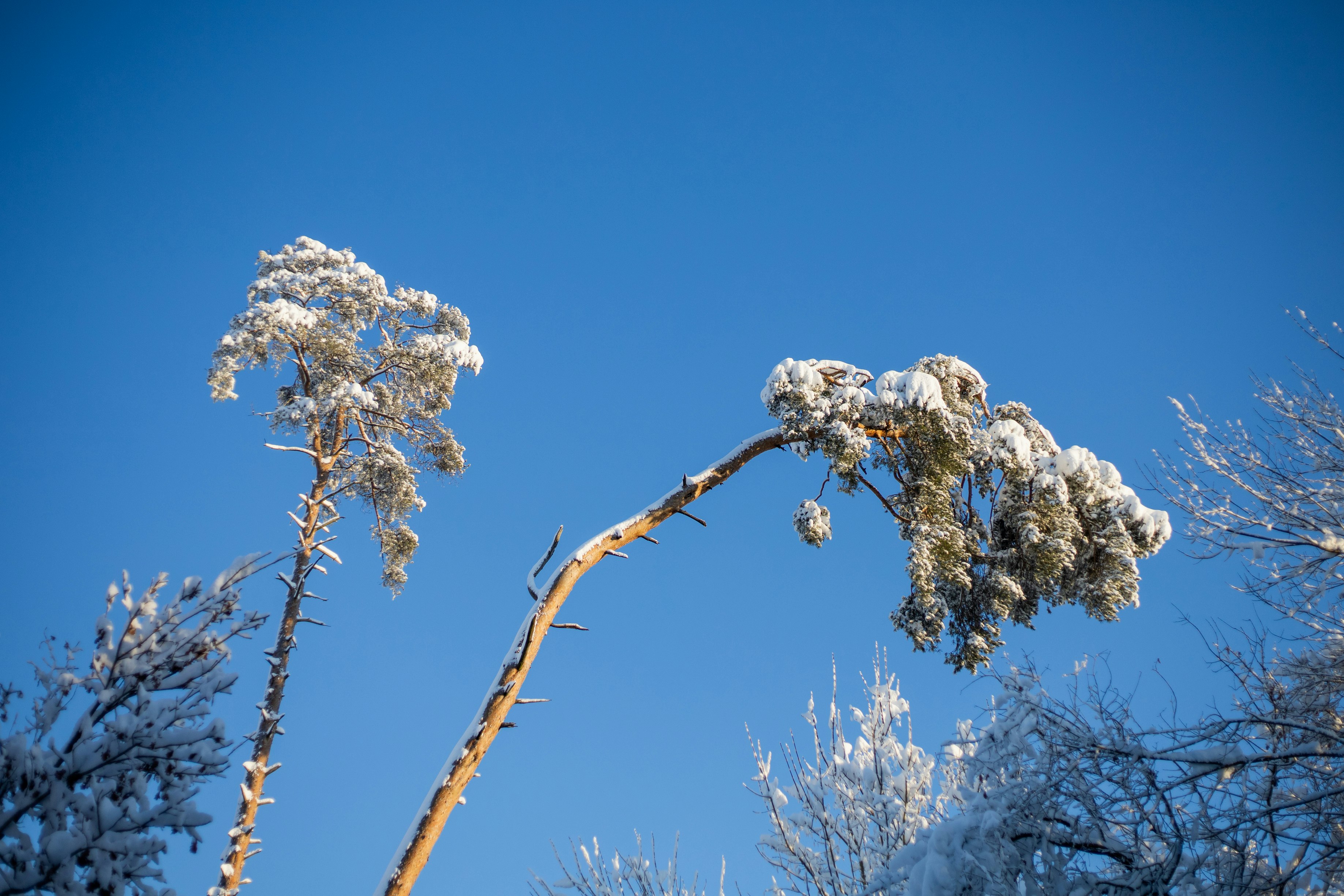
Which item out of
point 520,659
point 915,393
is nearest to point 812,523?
point 915,393

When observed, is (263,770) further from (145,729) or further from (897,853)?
(897,853)

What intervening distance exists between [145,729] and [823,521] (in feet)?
20.2

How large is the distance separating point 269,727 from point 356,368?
5640 mm

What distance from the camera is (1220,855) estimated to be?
3.60 m

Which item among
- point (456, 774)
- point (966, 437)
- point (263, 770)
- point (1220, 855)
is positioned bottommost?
point (1220, 855)

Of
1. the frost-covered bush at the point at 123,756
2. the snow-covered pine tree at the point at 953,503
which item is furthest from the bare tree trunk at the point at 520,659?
the frost-covered bush at the point at 123,756

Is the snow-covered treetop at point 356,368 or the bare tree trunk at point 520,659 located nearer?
the bare tree trunk at point 520,659

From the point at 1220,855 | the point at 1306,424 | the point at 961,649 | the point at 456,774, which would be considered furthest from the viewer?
the point at 961,649

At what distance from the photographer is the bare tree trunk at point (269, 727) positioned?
27.1 feet

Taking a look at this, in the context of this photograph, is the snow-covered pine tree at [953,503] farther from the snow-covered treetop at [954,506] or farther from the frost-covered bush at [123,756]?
the frost-covered bush at [123,756]

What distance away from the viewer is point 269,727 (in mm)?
8969

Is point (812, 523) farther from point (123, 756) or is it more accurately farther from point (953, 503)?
point (123, 756)

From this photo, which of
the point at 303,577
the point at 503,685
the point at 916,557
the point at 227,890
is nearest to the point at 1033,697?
the point at 916,557

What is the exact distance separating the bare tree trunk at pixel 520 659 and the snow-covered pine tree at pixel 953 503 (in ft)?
0.08
